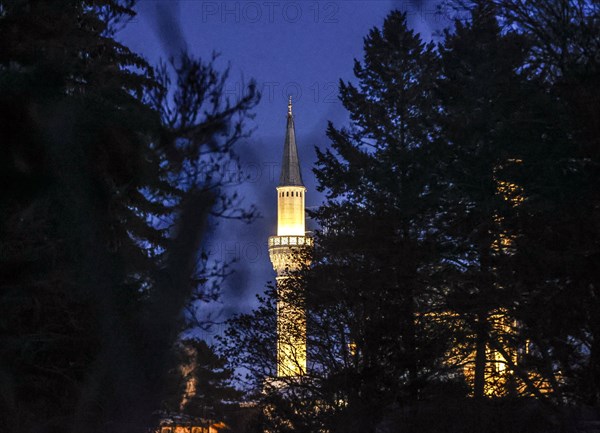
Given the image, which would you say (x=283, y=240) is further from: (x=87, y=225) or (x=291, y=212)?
(x=87, y=225)

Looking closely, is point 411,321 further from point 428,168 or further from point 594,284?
point 594,284

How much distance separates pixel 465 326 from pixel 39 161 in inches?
666

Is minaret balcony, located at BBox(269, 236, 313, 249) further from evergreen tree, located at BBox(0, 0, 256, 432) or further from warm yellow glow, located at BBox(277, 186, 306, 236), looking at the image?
evergreen tree, located at BBox(0, 0, 256, 432)

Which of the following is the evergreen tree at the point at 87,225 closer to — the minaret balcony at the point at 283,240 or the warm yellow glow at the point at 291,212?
the minaret balcony at the point at 283,240

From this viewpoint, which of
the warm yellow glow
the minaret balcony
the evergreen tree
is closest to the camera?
the evergreen tree

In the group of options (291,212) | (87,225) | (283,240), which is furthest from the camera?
(291,212)

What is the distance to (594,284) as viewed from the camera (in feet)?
76.6

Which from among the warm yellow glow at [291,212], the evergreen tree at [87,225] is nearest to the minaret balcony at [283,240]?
the warm yellow glow at [291,212]

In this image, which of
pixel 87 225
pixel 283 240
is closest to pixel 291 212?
pixel 283 240

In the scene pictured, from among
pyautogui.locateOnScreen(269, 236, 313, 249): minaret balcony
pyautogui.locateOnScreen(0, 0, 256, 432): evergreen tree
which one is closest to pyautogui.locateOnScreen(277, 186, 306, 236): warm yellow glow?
pyautogui.locateOnScreen(269, 236, 313, 249): minaret balcony

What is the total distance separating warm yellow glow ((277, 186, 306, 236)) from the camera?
110312 mm

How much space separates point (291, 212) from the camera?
110750 millimetres

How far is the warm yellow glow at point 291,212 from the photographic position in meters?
110

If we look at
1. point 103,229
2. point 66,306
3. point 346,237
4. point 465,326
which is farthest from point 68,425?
point 346,237
